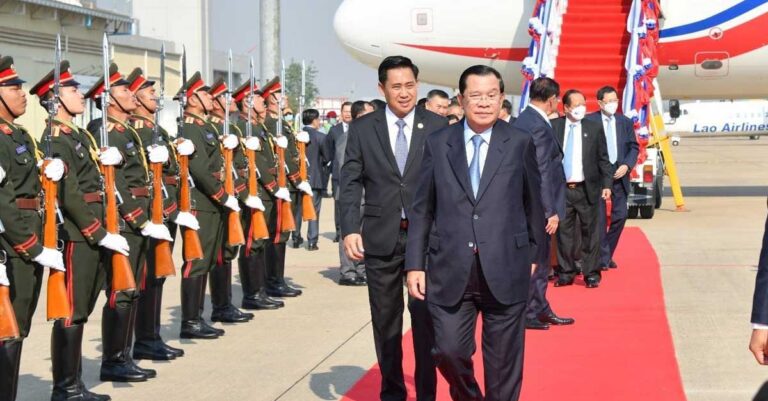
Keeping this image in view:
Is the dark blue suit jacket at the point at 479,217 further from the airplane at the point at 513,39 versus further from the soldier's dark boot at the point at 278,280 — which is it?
the airplane at the point at 513,39

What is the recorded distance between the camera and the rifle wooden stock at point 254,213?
32.1ft

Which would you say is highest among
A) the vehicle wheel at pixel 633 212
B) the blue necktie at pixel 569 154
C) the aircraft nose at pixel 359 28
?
the aircraft nose at pixel 359 28

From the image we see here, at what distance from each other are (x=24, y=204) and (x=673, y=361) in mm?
4021

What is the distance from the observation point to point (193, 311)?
8953 millimetres

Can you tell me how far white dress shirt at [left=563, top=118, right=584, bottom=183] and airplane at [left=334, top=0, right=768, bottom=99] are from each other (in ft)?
30.9

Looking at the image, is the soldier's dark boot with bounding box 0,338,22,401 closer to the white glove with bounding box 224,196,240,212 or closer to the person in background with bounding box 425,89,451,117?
the white glove with bounding box 224,196,240,212

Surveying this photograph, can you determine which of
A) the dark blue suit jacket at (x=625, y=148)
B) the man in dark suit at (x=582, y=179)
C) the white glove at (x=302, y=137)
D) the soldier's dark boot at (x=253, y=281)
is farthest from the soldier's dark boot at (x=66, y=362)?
the dark blue suit jacket at (x=625, y=148)

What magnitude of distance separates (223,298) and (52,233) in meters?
3.35

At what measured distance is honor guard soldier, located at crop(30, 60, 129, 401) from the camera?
22.0 feet

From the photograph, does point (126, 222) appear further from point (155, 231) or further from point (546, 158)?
point (546, 158)

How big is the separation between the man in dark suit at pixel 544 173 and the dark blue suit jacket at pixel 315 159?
6143mm

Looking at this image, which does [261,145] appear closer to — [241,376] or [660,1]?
[241,376]

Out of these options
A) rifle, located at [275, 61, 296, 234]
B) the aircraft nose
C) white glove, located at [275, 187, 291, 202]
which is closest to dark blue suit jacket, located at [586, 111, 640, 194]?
rifle, located at [275, 61, 296, 234]

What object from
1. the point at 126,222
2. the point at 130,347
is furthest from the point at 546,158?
the point at 130,347
